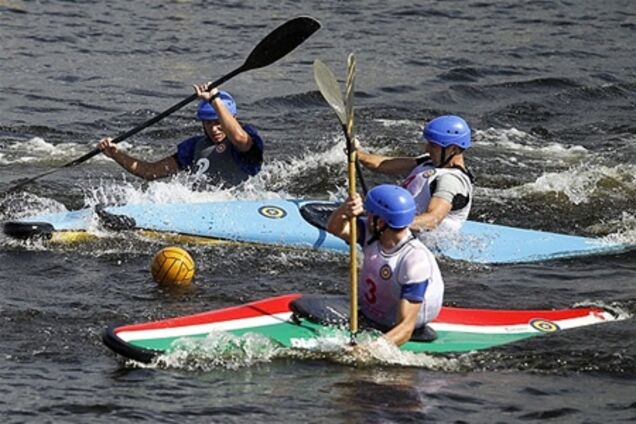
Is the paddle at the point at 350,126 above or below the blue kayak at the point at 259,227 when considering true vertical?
above

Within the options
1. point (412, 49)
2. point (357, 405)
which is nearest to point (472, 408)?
point (357, 405)

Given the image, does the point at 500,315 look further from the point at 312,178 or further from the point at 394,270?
the point at 312,178

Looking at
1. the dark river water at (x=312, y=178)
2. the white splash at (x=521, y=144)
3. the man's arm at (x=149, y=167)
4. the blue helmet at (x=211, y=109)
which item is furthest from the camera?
the white splash at (x=521, y=144)

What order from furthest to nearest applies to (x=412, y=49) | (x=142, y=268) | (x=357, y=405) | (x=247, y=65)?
(x=412, y=49)
(x=247, y=65)
(x=142, y=268)
(x=357, y=405)

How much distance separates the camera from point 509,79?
1859 centimetres

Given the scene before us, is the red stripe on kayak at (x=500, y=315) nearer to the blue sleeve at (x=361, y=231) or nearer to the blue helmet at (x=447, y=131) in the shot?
the blue sleeve at (x=361, y=231)

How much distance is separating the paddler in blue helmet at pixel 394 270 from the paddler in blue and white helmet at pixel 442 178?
174 centimetres

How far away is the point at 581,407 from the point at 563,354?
87cm

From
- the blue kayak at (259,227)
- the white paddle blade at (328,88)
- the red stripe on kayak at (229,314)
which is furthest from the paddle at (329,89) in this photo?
the blue kayak at (259,227)

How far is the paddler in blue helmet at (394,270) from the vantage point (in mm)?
7895

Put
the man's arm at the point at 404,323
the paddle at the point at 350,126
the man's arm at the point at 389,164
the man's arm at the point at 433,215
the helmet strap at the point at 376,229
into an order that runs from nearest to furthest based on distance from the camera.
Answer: the man's arm at the point at 404,323 < the paddle at the point at 350,126 < the helmet strap at the point at 376,229 < the man's arm at the point at 433,215 < the man's arm at the point at 389,164

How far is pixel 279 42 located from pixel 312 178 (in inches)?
106

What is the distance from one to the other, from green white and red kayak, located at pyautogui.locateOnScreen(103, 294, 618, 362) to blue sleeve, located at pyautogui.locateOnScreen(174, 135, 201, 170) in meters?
3.15

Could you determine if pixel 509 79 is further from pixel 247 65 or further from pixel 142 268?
pixel 142 268
